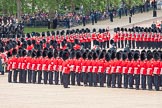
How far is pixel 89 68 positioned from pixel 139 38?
21.4 meters

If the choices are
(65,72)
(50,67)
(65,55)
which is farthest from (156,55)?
(50,67)

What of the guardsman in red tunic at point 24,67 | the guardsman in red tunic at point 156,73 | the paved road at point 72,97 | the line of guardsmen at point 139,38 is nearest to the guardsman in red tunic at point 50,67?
the paved road at point 72,97

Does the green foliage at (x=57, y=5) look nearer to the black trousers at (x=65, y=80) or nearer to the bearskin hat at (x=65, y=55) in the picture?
the bearskin hat at (x=65, y=55)

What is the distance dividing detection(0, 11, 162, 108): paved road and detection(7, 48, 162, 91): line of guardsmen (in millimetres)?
587

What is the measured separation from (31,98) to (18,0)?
180 feet

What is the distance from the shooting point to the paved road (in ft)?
97.0

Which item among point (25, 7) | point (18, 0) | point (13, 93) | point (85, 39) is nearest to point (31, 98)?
point (13, 93)

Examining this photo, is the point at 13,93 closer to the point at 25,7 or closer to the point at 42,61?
the point at 42,61

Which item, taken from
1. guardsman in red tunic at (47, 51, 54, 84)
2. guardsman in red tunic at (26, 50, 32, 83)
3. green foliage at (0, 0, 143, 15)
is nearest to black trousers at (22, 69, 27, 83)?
guardsman in red tunic at (26, 50, 32, 83)

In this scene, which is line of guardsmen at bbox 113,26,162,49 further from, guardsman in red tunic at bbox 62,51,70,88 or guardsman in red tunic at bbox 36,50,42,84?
guardsman in red tunic at bbox 62,51,70,88

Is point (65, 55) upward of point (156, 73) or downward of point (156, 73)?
upward

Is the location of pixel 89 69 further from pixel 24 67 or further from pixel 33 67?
pixel 24 67

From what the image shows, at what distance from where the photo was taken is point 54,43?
49.7m

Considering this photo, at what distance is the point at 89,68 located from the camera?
35.8 metres
